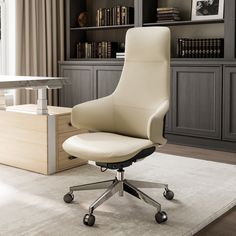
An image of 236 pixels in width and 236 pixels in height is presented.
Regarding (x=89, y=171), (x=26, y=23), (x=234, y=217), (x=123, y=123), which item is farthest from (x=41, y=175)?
(x=26, y=23)

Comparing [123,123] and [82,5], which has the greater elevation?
[82,5]

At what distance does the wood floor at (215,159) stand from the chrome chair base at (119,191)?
265mm

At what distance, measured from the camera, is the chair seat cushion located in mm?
2312

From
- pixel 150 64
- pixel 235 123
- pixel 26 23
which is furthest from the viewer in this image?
pixel 26 23

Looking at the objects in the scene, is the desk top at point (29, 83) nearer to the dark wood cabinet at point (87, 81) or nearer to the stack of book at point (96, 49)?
the dark wood cabinet at point (87, 81)

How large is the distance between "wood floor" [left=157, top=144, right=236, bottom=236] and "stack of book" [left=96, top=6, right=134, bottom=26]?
1.65 meters

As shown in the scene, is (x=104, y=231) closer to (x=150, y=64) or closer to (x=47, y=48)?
(x=150, y=64)

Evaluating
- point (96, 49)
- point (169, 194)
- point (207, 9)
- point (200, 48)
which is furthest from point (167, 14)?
point (169, 194)

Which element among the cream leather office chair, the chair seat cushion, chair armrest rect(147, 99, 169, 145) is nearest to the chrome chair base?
the cream leather office chair

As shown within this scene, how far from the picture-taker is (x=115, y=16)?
209 inches

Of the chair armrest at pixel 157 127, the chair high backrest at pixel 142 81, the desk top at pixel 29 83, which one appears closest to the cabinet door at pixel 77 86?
the desk top at pixel 29 83

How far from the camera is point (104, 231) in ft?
7.47

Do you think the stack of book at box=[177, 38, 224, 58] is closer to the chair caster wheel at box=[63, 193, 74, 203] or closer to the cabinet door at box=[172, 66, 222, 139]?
the cabinet door at box=[172, 66, 222, 139]

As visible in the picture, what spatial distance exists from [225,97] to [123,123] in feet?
5.48
